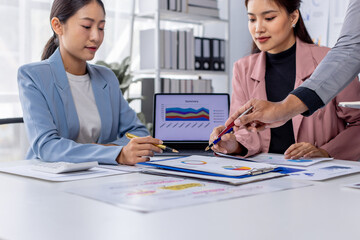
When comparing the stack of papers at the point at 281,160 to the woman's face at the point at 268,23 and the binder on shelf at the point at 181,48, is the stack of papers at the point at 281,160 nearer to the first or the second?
the woman's face at the point at 268,23

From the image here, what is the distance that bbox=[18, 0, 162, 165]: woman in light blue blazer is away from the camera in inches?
59.7

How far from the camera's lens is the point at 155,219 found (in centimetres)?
72

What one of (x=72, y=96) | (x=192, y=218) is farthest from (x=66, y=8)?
(x=192, y=218)

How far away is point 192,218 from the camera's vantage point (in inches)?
28.8

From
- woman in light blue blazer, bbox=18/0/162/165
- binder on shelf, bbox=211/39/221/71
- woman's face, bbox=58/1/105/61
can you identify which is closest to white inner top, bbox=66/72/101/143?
woman in light blue blazer, bbox=18/0/162/165

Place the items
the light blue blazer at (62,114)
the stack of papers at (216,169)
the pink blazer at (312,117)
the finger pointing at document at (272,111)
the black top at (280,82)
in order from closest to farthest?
the stack of papers at (216,169), the finger pointing at document at (272,111), the light blue blazer at (62,114), the pink blazer at (312,117), the black top at (280,82)

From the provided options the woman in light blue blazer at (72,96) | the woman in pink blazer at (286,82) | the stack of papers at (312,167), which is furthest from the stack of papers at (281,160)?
the woman in light blue blazer at (72,96)

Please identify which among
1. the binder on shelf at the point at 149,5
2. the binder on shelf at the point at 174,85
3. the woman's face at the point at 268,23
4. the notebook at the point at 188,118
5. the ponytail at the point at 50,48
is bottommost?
the notebook at the point at 188,118

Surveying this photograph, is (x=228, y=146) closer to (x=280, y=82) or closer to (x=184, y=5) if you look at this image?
(x=280, y=82)

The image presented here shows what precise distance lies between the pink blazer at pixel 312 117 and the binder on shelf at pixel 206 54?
Answer: 2.19 m

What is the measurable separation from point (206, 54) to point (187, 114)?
253 centimetres

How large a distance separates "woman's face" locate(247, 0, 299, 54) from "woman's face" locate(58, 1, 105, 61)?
0.67 m

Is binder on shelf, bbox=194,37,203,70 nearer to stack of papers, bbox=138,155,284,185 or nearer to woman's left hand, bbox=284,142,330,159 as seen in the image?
woman's left hand, bbox=284,142,330,159

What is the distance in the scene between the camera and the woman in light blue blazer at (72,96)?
59.7 inches
